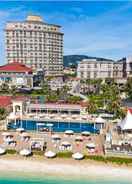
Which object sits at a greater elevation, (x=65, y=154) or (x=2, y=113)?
(x=2, y=113)

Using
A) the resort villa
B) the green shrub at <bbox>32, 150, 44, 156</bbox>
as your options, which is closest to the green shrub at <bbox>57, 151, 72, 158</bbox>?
the green shrub at <bbox>32, 150, 44, 156</bbox>

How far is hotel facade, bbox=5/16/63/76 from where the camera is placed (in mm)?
151750

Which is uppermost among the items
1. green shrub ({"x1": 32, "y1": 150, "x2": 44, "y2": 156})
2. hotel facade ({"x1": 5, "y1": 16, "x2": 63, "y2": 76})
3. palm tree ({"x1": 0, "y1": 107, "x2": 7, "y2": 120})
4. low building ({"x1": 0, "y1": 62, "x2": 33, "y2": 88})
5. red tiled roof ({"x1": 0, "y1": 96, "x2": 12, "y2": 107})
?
hotel facade ({"x1": 5, "y1": 16, "x2": 63, "y2": 76})

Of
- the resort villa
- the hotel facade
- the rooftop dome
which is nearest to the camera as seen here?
the resort villa

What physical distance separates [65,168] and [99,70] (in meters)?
117

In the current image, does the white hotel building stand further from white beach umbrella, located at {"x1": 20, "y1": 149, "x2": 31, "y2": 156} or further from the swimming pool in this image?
white beach umbrella, located at {"x1": 20, "y1": 149, "x2": 31, "y2": 156}

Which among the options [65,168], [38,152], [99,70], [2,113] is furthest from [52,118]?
[99,70]

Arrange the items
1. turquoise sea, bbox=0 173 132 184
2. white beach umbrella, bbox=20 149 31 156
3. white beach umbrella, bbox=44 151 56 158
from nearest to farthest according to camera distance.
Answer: turquoise sea, bbox=0 173 132 184 → white beach umbrella, bbox=44 151 56 158 → white beach umbrella, bbox=20 149 31 156

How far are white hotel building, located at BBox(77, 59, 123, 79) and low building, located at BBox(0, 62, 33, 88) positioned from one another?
114 feet

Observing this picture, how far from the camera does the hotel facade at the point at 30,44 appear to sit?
5974 inches

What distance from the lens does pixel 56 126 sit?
63.6 m

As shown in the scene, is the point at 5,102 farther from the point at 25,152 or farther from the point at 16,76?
the point at 16,76

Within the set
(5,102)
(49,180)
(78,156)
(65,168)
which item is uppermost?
(5,102)

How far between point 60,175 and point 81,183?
300 centimetres
